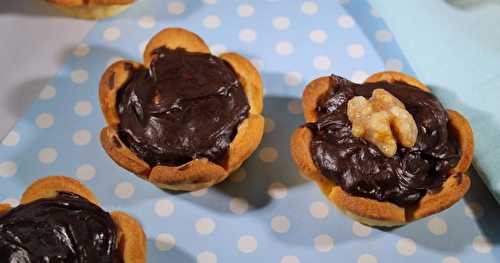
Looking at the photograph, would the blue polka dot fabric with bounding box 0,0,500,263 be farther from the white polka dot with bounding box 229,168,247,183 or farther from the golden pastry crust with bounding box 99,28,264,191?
the golden pastry crust with bounding box 99,28,264,191

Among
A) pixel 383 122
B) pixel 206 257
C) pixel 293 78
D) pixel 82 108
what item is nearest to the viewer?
pixel 383 122

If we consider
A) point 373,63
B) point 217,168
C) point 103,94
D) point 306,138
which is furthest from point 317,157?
point 103,94

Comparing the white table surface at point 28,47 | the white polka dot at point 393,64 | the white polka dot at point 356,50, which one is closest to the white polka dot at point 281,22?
the white polka dot at point 356,50

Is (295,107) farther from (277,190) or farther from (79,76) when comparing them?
(79,76)

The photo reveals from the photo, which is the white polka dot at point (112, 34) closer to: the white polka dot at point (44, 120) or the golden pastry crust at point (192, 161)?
the golden pastry crust at point (192, 161)

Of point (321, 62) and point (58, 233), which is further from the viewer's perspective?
point (321, 62)

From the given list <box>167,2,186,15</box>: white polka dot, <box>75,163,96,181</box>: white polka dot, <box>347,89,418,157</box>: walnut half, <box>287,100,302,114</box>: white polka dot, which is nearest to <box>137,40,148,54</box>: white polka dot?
<box>167,2,186,15</box>: white polka dot

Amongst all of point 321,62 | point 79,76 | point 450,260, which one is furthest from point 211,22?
point 450,260

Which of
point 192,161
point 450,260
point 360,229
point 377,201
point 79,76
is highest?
point 79,76
